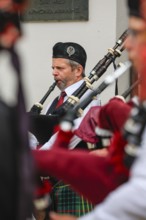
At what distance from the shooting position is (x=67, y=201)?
458 centimetres

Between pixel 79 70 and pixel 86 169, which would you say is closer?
pixel 86 169

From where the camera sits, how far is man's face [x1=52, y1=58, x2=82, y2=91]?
5.51m

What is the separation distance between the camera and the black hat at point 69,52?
5609 mm

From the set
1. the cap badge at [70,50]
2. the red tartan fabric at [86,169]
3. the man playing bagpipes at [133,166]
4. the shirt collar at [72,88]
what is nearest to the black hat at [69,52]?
the cap badge at [70,50]

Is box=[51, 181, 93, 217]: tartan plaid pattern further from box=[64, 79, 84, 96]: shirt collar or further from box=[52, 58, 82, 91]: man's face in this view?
box=[52, 58, 82, 91]: man's face

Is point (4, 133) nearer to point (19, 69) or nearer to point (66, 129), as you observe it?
point (19, 69)

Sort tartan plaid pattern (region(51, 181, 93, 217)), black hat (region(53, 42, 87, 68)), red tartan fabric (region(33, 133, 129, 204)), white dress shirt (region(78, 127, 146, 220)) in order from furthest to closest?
black hat (region(53, 42, 87, 68))
tartan plaid pattern (region(51, 181, 93, 217))
red tartan fabric (region(33, 133, 129, 204))
white dress shirt (region(78, 127, 146, 220))

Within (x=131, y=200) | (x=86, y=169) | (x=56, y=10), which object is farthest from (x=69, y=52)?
(x=131, y=200)

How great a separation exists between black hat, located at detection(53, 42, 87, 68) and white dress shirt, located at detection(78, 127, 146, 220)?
310 cm

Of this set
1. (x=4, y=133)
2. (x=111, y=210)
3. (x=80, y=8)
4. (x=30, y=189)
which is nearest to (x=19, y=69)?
(x=4, y=133)

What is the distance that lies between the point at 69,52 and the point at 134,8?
9.58ft

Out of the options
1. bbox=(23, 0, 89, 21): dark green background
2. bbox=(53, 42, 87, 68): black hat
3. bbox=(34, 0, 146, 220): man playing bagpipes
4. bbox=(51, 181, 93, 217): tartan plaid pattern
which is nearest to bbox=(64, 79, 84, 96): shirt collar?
bbox=(53, 42, 87, 68): black hat

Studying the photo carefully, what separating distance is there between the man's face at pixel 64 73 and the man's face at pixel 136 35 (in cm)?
278

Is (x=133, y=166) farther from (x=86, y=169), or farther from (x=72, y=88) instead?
(x=72, y=88)
